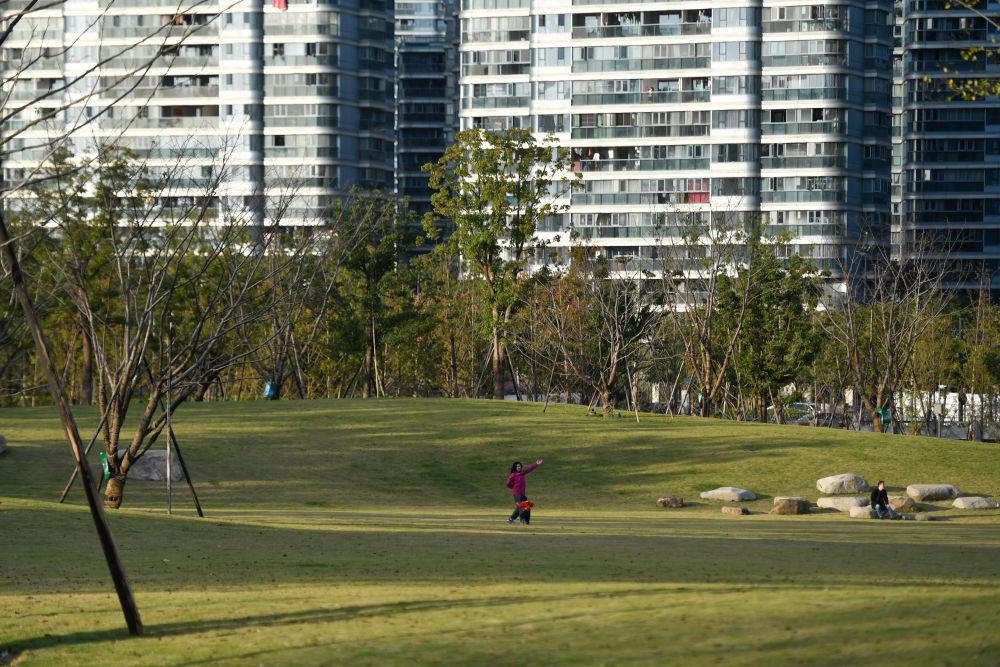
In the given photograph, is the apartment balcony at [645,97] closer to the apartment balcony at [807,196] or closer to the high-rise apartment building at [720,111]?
the high-rise apartment building at [720,111]

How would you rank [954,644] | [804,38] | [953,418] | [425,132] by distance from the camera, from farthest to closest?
[425,132], [804,38], [953,418], [954,644]

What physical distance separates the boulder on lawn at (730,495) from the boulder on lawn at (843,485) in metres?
2.65

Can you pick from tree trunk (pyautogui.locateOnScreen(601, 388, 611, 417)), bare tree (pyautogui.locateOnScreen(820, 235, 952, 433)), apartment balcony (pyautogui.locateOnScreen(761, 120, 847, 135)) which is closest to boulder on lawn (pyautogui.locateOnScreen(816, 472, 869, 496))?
tree trunk (pyautogui.locateOnScreen(601, 388, 611, 417))

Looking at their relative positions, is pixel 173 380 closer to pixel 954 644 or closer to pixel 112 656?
pixel 112 656

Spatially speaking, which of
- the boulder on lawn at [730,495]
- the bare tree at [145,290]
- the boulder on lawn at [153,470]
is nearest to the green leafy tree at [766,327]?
the bare tree at [145,290]

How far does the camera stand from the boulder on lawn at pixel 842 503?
41.2m

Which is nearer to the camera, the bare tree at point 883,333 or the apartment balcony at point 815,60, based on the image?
the bare tree at point 883,333

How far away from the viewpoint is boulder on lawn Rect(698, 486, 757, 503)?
140ft

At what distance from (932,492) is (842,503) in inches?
141

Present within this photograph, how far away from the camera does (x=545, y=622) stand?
1508 centimetres

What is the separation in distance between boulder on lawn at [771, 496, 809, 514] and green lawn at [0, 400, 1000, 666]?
0.68 meters

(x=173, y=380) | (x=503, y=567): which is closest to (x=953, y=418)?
(x=173, y=380)

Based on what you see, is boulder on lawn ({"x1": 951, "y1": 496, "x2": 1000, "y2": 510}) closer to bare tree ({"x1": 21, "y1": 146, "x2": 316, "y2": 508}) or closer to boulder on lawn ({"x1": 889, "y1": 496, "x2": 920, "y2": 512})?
boulder on lawn ({"x1": 889, "y1": 496, "x2": 920, "y2": 512})

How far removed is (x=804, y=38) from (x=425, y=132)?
50.5 meters
